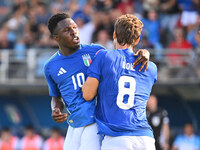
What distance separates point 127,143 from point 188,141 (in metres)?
7.35

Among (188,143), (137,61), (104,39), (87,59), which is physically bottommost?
(188,143)

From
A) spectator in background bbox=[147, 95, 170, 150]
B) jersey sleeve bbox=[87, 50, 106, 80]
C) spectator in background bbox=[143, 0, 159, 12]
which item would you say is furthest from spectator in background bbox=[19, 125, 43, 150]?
jersey sleeve bbox=[87, 50, 106, 80]

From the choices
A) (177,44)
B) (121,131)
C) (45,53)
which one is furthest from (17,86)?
(121,131)

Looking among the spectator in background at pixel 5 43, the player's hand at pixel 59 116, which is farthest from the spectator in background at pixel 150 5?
the player's hand at pixel 59 116

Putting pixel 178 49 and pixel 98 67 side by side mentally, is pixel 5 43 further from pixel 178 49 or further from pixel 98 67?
pixel 98 67

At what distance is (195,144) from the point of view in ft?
37.4

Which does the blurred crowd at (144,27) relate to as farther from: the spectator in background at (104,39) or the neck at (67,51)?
the neck at (67,51)

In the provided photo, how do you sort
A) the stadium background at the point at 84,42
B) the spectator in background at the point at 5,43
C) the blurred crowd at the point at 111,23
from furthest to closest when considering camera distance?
the spectator in background at the point at 5,43, the blurred crowd at the point at 111,23, the stadium background at the point at 84,42

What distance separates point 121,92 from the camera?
14.9 ft

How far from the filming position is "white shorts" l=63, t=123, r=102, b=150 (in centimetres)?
485

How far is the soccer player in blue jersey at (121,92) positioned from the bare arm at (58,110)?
539mm

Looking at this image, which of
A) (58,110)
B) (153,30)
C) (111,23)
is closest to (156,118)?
(58,110)

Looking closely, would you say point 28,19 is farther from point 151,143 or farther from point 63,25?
point 151,143

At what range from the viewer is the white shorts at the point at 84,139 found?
4.85 metres
